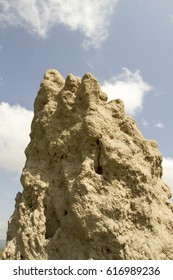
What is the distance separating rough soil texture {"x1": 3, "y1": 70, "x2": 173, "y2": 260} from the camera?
28.8 ft

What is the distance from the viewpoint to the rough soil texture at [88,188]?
28.8ft

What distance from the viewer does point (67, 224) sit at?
29.9 ft

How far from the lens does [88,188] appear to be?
9.02m

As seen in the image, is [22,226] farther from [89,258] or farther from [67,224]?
[89,258]

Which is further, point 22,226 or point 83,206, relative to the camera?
point 22,226

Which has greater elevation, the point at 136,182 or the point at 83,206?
the point at 136,182

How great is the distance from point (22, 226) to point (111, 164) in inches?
123

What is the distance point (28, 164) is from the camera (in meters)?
10.9
